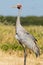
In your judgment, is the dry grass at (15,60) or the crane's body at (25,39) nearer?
the crane's body at (25,39)

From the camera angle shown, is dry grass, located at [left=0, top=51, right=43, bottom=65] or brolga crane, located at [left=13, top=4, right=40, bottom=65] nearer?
brolga crane, located at [left=13, top=4, right=40, bottom=65]

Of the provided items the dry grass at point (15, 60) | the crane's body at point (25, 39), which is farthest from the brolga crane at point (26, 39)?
the dry grass at point (15, 60)

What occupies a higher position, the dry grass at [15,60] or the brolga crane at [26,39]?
the brolga crane at [26,39]

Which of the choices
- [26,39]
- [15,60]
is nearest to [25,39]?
[26,39]

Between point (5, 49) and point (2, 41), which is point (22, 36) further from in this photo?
point (2, 41)

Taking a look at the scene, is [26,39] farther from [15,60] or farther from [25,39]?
[15,60]

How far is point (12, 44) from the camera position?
1609cm

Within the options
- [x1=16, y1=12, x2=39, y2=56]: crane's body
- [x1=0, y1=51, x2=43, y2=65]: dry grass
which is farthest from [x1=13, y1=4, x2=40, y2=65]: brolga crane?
[x1=0, y1=51, x2=43, y2=65]: dry grass

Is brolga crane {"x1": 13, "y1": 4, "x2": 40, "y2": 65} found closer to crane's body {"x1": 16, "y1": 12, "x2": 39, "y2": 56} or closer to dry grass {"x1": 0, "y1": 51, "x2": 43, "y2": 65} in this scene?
crane's body {"x1": 16, "y1": 12, "x2": 39, "y2": 56}

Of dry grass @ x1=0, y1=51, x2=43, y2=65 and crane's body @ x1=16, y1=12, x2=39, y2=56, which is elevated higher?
crane's body @ x1=16, y1=12, x2=39, y2=56

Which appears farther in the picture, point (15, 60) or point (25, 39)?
point (15, 60)

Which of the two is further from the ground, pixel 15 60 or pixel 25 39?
pixel 25 39

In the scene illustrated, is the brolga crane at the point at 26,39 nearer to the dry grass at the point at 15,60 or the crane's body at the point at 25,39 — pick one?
the crane's body at the point at 25,39

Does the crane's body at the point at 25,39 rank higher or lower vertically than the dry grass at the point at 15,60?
higher
